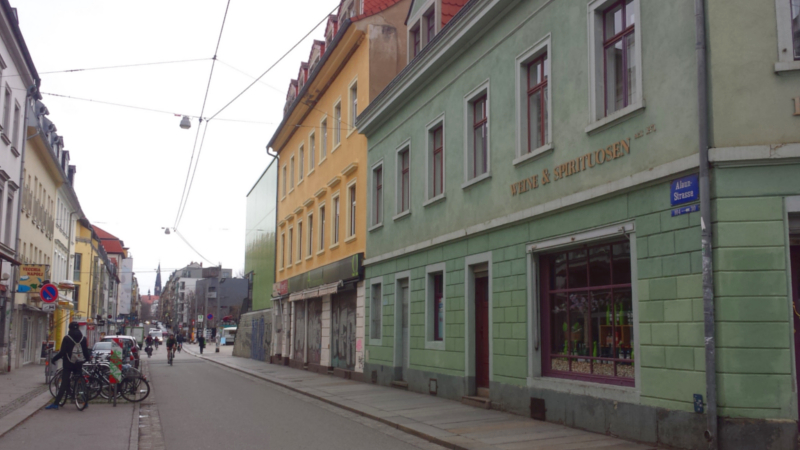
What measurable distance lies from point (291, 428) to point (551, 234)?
557 centimetres

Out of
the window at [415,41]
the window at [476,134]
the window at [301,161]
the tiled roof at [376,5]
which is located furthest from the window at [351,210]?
the window at [476,134]

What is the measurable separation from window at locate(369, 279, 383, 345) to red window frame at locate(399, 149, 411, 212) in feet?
10.5

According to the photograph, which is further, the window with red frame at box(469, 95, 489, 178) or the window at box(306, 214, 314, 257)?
the window at box(306, 214, 314, 257)

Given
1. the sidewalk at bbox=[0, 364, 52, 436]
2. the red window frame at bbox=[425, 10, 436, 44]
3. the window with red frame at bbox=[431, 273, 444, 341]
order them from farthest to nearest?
the red window frame at bbox=[425, 10, 436, 44] < the window with red frame at bbox=[431, 273, 444, 341] < the sidewalk at bbox=[0, 364, 52, 436]

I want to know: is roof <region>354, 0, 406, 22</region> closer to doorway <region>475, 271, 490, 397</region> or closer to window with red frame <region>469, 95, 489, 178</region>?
window with red frame <region>469, 95, 489, 178</region>

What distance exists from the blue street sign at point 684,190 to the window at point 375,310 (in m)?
14.3

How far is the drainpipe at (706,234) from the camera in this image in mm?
9425

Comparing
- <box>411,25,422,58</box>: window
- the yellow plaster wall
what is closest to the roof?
the yellow plaster wall

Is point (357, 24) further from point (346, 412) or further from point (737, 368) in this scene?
point (737, 368)

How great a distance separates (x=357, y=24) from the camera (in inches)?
1003

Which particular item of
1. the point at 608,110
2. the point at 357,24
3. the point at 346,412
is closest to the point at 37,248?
the point at 357,24

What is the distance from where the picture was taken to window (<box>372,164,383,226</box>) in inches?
953

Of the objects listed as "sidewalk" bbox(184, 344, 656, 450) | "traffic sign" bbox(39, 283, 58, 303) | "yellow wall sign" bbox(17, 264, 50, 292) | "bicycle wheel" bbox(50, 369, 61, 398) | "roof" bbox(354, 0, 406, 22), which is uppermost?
"roof" bbox(354, 0, 406, 22)

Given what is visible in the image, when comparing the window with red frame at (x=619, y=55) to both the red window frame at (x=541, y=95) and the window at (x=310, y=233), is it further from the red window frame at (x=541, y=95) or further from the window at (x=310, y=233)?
the window at (x=310, y=233)
